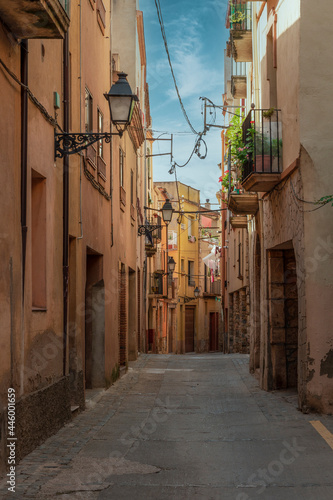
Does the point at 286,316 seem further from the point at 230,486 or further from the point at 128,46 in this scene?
the point at 128,46

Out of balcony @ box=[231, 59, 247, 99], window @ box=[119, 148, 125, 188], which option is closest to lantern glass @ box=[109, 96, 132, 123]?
window @ box=[119, 148, 125, 188]

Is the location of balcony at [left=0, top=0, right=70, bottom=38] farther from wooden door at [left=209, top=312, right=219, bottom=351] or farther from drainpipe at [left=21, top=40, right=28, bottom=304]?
wooden door at [left=209, top=312, right=219, bottom=351]

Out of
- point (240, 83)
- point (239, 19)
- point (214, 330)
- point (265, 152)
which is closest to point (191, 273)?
point (214, 330)

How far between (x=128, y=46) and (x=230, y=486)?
19130mm

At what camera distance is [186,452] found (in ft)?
26.5

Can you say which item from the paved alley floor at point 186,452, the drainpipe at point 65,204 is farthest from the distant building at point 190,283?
the drainpipe at point 65,204

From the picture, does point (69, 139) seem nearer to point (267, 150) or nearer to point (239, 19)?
point (267, 150)

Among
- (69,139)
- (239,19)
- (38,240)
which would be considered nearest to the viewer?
(38,240)

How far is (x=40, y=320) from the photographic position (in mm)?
8805

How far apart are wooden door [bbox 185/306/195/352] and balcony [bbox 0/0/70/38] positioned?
4634 cm

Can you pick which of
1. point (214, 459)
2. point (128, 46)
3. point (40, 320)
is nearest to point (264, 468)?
point (214, 459)

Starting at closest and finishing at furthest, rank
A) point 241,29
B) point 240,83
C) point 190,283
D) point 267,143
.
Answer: point 267,143 < point 241,29 < point 240,83 < point 190,283

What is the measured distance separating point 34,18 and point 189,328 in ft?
158

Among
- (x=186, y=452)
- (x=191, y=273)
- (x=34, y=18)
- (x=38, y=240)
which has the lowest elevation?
(x=186, y=452)
